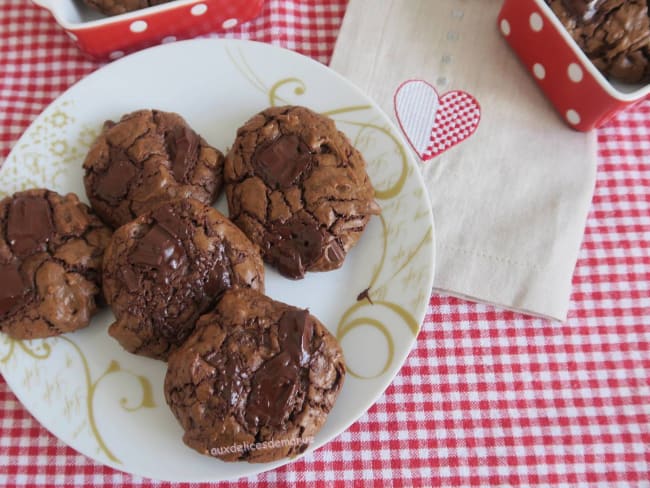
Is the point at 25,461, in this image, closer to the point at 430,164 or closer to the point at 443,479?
the point at 443,479

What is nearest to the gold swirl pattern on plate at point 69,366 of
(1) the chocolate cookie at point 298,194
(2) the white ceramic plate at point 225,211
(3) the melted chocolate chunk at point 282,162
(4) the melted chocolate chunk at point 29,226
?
(2) the white ceramic plate at point 225,211

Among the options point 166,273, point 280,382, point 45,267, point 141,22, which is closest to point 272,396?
point 280,382

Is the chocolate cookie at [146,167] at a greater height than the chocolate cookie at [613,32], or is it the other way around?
the chocolate cookie at [613,32]

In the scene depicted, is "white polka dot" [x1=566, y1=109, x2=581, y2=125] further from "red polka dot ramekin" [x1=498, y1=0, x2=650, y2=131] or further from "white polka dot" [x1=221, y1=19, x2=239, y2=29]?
"white polka dot" [x1=221, y1=19, x2=239, y2=29]

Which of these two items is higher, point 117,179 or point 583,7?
point 583,7

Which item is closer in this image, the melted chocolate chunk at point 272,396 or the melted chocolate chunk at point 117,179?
the melted chocolate chunk at point 272,396

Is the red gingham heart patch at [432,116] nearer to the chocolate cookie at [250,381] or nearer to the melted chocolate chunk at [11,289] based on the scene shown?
the chocolate cookie at [250,381]

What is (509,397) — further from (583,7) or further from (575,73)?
(583,7)
